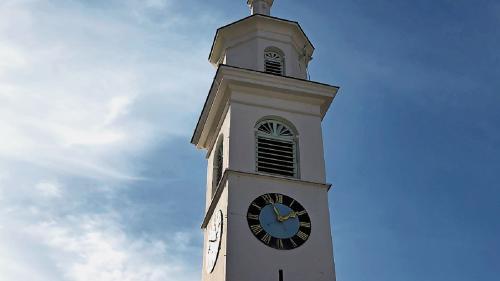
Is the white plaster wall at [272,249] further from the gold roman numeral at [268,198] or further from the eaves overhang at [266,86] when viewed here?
the eaves overhang at [266,86]

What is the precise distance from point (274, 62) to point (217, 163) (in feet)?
15.5

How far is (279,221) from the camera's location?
23.8m

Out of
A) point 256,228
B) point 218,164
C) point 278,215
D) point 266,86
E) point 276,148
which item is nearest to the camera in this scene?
point 256,228

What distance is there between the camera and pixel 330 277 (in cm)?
2289

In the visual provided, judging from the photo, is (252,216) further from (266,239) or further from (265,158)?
(265,158)

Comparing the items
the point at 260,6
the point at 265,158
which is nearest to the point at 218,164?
the point at 265,158

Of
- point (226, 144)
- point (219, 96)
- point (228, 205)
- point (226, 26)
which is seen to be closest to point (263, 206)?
point (228, 205)

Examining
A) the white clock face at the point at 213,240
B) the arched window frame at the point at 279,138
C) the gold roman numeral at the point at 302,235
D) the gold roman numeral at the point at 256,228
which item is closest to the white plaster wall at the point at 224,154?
the arched window frame at the point at 279,138

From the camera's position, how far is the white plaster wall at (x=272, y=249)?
22562 mm

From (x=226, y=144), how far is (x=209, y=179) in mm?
2776

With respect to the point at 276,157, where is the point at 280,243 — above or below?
below

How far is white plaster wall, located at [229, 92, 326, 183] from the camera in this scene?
83.4 ft

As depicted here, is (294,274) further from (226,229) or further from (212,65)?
(212,65)

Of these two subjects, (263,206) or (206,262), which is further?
(206,262)
